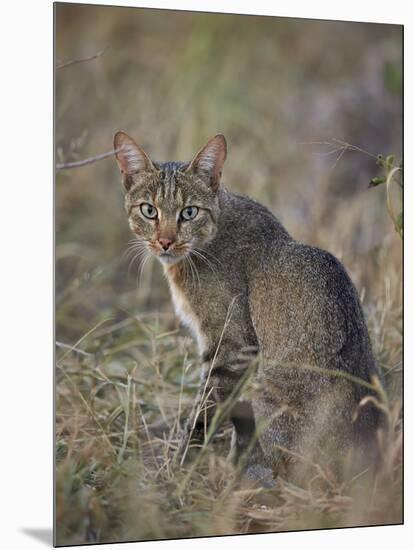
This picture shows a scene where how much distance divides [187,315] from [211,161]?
29.9 inches

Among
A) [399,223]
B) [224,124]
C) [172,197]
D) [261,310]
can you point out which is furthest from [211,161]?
[224,124]

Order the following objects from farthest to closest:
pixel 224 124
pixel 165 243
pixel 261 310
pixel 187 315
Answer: pixel 224 124
pixel 187 315
pixel 261 310
pixel 165 243

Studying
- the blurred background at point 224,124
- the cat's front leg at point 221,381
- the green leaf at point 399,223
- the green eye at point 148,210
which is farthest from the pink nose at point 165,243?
the blurred background at point 224,124

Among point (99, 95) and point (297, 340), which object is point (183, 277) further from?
point (99, 95)

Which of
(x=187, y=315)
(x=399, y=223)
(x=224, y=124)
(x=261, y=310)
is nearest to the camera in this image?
(x=261, y=310)

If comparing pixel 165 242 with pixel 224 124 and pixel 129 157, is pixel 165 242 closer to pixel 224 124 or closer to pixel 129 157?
pixel 129 157

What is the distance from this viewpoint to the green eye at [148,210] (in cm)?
493

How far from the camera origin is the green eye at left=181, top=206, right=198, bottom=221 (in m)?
4.93

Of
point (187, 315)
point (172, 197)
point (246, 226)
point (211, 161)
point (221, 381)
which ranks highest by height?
point (211, 161)

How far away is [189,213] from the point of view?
16.3 ft

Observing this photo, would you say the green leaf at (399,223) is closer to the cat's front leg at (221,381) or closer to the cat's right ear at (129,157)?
the cat's front leg at (221,381)

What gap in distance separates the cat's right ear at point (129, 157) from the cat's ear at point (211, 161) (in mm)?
218

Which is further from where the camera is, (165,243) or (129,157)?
(129,157)

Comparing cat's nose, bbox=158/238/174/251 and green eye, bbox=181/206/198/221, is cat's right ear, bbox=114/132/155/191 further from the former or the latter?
cat's nose, bbox=158/238/174/251
